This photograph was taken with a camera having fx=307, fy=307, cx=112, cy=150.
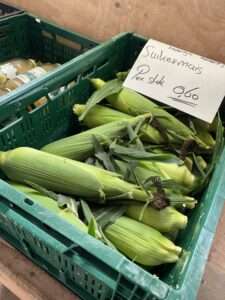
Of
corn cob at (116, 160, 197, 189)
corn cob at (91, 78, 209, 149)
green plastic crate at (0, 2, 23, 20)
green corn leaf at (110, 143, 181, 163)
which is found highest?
green plastic crate at (0, 2, 23, 20)

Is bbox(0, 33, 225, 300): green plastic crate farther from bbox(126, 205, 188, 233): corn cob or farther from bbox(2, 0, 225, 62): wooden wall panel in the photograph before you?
bbox(2, 0, 225, 62): wooden wall panel

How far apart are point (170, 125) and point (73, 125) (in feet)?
0.78

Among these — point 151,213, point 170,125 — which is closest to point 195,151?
point 170,125

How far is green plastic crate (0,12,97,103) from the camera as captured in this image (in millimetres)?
873

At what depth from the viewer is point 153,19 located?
795 millimetres

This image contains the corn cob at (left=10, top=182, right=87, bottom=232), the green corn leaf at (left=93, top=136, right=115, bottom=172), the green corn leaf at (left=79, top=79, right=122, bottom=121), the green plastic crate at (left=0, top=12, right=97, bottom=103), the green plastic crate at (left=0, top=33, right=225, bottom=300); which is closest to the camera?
the green plastic crate at (left=0, top=33, right=225, bottom=300)

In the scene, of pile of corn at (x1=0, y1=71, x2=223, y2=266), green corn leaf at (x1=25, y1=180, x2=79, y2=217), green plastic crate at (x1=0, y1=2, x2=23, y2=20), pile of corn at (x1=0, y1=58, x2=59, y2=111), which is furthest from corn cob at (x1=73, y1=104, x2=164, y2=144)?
green plastic crate at (x1=0, y1=2, x2=23, y2=20)

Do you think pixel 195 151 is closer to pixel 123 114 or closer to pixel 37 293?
pixel 123 114

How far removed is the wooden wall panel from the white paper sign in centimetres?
6

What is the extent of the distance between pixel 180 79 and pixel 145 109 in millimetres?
106

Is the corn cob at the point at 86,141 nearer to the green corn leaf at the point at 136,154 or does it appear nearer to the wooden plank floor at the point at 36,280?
the green corn leaf at the point at 136,154

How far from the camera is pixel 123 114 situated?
69cm

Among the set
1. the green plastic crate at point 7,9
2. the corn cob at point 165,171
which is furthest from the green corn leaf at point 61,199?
the green plastic crate at point 7,9

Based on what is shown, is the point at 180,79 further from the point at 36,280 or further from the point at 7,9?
the point at 7,9
